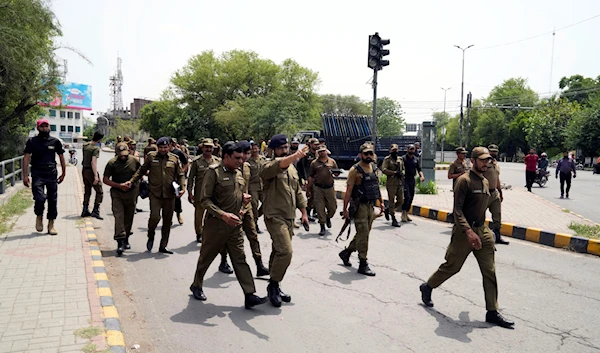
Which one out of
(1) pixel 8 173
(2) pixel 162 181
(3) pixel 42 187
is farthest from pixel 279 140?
(1) pixel 8 173

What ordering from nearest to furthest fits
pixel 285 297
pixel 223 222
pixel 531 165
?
pixel 223 222 < pixel 285 297 < pixel 531 165

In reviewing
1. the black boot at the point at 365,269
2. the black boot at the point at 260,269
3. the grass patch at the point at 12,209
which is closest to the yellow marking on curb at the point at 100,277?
the black boot at the point at 260,269

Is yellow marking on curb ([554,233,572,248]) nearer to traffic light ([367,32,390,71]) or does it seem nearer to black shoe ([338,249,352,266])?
black shoe ([338,249,352,266])

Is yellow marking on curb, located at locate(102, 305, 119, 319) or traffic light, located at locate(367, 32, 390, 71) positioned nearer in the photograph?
yellow marking on curb, located at locate(102, 305, 119, 319)

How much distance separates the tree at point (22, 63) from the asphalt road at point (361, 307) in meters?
7.59

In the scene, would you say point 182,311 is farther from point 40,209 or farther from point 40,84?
point 40,84

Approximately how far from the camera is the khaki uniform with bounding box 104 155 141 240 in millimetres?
7543

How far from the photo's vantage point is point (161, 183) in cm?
739

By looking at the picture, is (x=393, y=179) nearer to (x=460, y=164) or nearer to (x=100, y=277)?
(x=460, y=164)

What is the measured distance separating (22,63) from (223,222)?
36.9ft

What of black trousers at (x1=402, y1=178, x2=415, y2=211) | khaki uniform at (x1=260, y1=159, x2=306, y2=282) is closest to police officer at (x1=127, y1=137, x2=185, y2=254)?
khaki uniform at (x1=260, y1=159, x2=306, y2=282)

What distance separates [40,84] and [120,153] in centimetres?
1045

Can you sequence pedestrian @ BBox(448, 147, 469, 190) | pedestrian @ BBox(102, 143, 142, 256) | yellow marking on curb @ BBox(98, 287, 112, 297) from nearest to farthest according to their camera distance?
1. yellow marking on curb @ BBox(98, 287, 112, 297)
2. pedestrian @ BBox(102, 143, 142, 256)
3. pedestrian @ BBox(448, 147, 469, 190)

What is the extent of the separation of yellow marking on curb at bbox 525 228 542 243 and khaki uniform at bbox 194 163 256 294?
6657 mm
